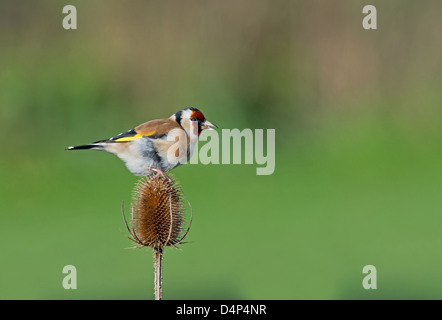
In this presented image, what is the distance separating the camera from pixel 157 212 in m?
3.89

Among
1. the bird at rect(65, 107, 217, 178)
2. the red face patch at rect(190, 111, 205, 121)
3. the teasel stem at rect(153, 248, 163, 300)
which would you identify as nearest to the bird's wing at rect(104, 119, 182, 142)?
the bird at rect(65, 107, 217, 178)

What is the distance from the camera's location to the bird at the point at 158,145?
13.5 feet

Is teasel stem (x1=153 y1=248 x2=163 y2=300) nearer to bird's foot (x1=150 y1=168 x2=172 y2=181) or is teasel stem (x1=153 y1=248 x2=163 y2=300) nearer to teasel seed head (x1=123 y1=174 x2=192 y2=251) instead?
teasel seed head (x1=123 y1=174 x2=192 y2=251)

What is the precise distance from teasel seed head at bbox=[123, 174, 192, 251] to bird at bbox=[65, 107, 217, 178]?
136 mm

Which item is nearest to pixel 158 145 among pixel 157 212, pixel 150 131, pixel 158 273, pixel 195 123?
pixel 150 131

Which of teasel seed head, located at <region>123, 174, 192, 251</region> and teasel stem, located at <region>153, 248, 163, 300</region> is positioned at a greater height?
teasel seed head, located at <region>123, 174, 192, 251</region>

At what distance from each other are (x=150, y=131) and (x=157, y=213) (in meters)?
0.59

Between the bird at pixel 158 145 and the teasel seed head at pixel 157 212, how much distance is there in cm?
14

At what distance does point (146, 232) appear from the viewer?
12.7ft

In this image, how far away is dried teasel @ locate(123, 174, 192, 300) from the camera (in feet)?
12.7

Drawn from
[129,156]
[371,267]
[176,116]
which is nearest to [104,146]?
[129,156]

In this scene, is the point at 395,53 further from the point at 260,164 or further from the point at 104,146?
the point at 104,146

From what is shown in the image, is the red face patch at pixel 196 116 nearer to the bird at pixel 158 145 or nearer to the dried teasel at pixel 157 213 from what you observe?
the bird at pixel 158 145

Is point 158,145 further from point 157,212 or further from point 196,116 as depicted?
point 157,212
